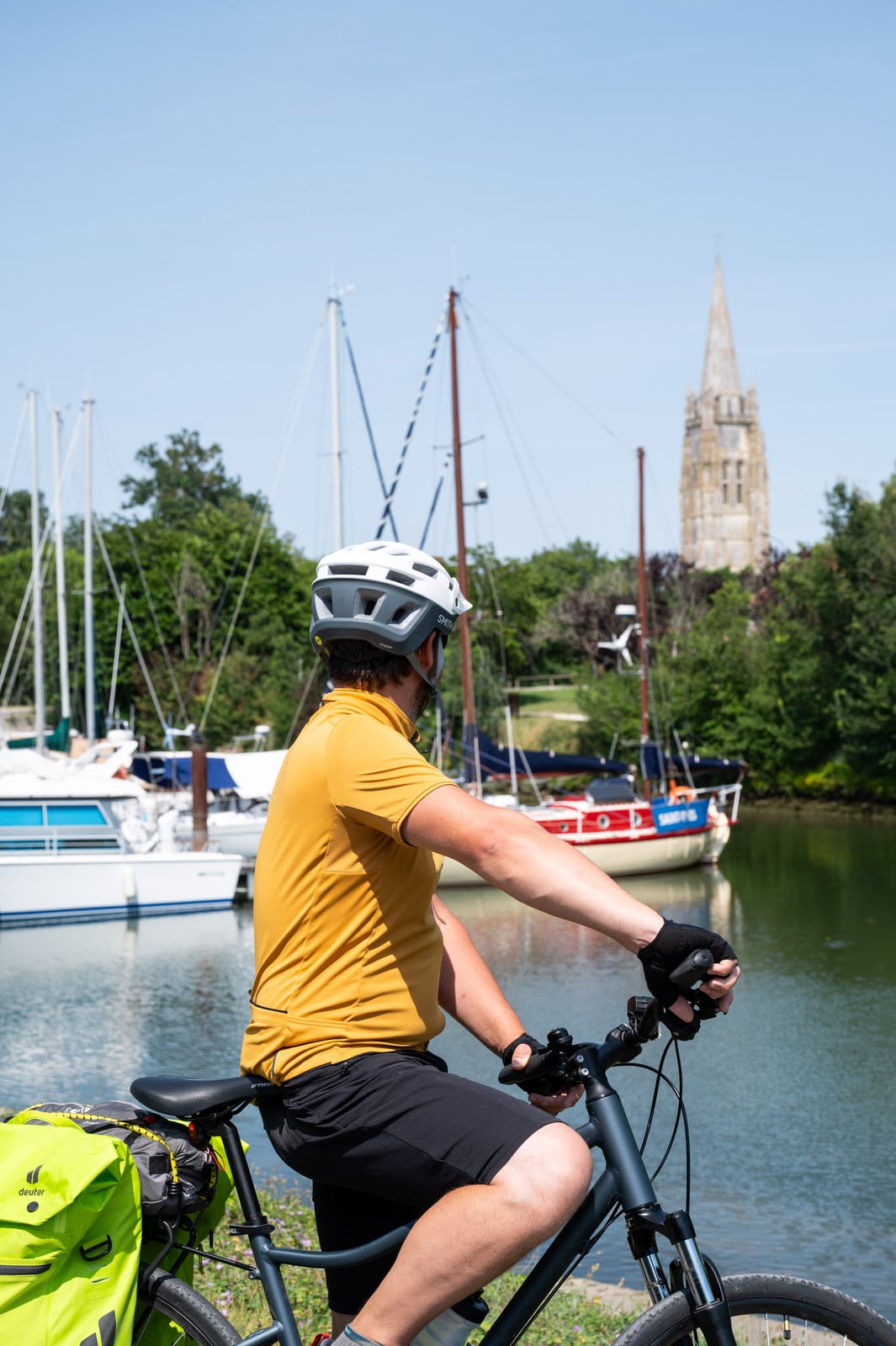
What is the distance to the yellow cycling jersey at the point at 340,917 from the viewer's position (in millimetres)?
2449

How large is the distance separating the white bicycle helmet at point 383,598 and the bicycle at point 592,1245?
2.58 ft

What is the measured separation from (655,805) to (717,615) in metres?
24.9

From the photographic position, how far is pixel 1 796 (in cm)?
2345

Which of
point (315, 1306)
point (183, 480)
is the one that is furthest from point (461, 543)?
point (183, 480)

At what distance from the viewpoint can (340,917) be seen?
250 centimetres

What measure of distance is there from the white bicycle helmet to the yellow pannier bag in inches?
39.7

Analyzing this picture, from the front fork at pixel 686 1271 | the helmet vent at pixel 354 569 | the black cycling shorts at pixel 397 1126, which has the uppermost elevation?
the helmet vent at pixel 354 569

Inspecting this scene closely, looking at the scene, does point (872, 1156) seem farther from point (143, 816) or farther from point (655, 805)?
point (655, 805)

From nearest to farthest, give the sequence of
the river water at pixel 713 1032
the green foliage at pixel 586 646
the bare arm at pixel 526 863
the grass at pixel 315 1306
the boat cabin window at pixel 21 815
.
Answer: the bare arm at pixel 526 863, the grass at pixel 315 1306, the river water at pixel 713 1032, the boat cabin window at pixel 21 815, the green foliage at pixel 586 646

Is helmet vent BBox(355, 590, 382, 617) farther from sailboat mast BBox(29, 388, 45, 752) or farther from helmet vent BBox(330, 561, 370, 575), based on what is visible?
sailboat mast BBox(29, 388, 45, 752)

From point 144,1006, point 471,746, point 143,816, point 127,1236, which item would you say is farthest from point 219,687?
point 127,1236

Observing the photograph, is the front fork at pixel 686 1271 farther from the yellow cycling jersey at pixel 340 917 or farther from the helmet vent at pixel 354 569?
the helmet vent at pixel 354 569

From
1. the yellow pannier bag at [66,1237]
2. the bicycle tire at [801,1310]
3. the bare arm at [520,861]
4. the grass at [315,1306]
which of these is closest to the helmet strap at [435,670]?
the bare arm at [520,861]

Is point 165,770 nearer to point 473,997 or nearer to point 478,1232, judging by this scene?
point 473,997
